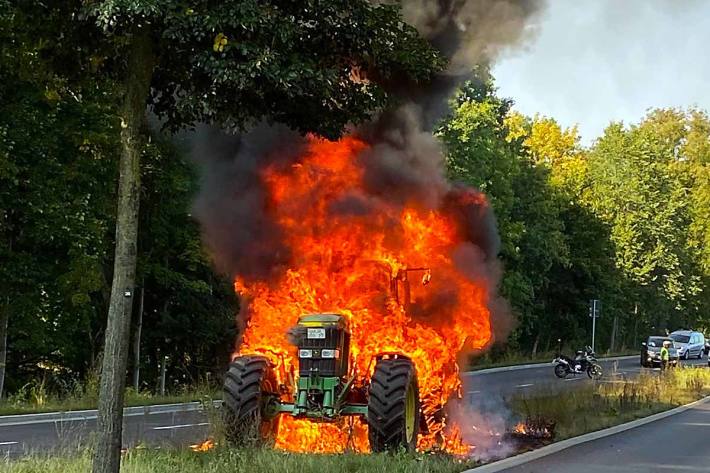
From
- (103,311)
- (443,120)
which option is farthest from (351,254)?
(103,311)

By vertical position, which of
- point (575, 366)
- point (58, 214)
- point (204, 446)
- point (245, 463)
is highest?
point (58, 214)

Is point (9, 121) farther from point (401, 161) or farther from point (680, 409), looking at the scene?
point (680, 409)

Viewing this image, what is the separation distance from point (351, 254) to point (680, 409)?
9.10 metres

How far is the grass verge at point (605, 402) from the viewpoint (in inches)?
540

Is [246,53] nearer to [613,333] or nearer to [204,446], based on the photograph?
[204,446]

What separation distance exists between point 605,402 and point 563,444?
531cm

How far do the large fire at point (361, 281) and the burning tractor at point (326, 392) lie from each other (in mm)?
620

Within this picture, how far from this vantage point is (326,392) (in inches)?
408

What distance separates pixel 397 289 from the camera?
12.3 m

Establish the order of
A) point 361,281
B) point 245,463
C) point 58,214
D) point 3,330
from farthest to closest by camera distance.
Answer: point 3,330 → point 58,214 → point 361,281 → point 245,463

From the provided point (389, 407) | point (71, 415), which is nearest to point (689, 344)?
point (71, 415)

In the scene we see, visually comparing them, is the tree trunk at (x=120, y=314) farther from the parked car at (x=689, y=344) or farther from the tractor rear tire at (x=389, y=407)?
the parked car at (x=689, y=344)

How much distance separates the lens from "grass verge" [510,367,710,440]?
13711 millimetres

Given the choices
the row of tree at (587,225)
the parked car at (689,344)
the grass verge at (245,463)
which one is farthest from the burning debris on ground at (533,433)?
the parked car at (689,344)
